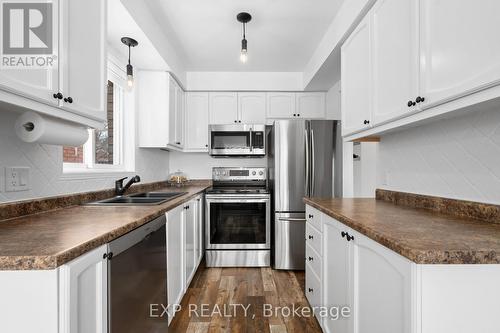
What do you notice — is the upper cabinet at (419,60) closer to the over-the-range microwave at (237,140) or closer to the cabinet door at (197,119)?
the over-the-range microwave at (237,140)

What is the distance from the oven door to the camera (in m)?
2.97

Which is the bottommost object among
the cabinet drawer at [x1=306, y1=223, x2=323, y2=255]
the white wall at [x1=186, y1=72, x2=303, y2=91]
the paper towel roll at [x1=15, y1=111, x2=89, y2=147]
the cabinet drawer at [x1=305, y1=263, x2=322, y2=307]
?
the cabinet drawer at [x1=305, y1=263, x2=322, y2=307]

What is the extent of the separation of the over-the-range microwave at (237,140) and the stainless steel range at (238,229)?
60 centimetres

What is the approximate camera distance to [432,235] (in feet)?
2.93

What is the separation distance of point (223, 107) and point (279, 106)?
0.77 meters

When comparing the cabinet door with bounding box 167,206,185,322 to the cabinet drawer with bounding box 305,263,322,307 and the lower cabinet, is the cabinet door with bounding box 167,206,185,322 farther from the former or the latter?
the cabinet drawer with bounding box 305,263,322,307

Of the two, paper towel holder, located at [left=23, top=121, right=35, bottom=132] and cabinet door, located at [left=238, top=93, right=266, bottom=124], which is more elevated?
cabinet door, located at [left=238, top=93, right=266, bottom=124]

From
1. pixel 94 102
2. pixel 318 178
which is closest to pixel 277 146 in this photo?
pixel 318 178

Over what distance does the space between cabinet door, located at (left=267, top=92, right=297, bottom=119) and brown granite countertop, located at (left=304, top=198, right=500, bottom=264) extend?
2.39m

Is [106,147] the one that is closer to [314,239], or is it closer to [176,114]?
[176,114]

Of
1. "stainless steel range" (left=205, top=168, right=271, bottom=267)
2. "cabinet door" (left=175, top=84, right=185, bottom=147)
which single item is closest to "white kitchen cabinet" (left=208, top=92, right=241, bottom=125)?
"cabinet door" (left=175, top=84, right=185, bottom=147)

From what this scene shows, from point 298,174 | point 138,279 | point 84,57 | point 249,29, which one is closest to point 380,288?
point 138,279

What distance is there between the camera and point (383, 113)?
4.93ft

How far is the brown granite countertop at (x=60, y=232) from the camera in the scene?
2.26 feet
